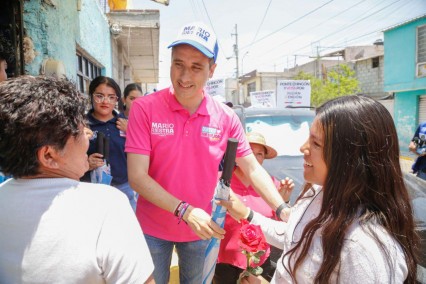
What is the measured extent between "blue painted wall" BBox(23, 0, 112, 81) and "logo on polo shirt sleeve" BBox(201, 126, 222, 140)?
895 mm

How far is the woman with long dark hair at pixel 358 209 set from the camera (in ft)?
3.43

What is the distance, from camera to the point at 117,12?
23.7ft

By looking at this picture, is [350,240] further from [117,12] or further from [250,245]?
[117,12]

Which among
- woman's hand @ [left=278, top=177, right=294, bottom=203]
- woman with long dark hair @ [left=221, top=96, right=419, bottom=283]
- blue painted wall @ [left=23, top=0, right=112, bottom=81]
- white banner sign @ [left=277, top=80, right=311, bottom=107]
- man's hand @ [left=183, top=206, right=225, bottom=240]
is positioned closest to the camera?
woman with long dark hair @ [left=221, top=96, right=419, bottom=283]

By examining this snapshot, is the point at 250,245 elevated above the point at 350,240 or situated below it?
below

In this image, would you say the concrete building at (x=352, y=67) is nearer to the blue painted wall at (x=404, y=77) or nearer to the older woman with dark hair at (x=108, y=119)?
the blue painted wall at (x=404, y=77)

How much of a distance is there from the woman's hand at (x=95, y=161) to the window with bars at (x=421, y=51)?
14781 mm

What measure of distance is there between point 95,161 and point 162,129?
806mm

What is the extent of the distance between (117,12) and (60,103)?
23.0 feet

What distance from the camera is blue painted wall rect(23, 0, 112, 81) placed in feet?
10.7

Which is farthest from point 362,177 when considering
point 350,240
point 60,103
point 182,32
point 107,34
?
point 107,34

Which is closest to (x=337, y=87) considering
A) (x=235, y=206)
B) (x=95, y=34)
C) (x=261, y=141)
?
(x=95, y=34)

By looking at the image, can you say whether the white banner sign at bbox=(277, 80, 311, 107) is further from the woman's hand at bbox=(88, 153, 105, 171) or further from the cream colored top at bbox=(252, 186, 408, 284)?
the cream colored top at bbox=(252, 186, 408, 284)

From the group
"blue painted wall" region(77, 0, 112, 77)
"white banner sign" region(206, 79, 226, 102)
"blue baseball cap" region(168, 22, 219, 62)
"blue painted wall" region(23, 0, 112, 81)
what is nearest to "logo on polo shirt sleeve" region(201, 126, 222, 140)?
"blue baseball cap" region(168, 22, 219, 62)
